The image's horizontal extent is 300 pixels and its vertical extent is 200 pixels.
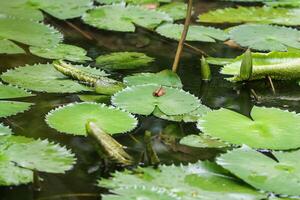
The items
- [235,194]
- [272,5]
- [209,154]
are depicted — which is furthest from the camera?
[272,5]

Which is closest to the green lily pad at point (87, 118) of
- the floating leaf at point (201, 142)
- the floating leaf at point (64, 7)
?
the floating leaf at point (201, 142)

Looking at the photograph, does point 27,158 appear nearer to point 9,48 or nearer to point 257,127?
point 257,127

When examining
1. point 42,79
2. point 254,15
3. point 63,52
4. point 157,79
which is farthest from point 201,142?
point 254,15

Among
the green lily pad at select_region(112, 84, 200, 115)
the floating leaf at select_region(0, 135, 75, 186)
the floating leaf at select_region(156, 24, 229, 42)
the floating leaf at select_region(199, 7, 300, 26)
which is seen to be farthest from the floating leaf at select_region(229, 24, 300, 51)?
the floating leaf at select_region(0, 135, 75, 186)

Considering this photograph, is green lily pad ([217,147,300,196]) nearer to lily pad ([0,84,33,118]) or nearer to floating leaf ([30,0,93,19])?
lily pad ([0,84,33,118])

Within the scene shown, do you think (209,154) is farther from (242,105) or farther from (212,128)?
(242,105)

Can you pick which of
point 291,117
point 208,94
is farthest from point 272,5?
point 291,117
